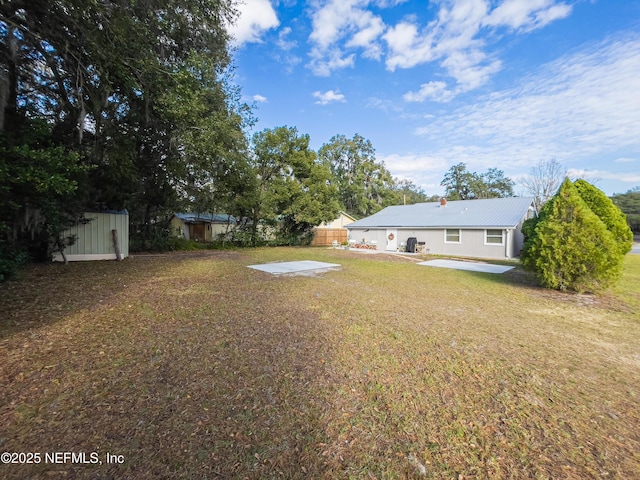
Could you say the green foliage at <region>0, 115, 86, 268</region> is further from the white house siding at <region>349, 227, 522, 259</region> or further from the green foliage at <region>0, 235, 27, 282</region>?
the white house siding at <region>349, 227, 522, 259</region>

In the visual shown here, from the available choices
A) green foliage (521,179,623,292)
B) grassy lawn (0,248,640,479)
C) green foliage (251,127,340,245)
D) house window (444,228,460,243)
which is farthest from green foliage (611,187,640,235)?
grassy lawn (0,248,640,479)

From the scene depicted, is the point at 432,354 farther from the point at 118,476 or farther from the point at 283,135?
the point at 283,135

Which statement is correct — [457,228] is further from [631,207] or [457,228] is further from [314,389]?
[631,207]

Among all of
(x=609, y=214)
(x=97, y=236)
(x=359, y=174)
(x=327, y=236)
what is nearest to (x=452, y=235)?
(x=609, y=214)

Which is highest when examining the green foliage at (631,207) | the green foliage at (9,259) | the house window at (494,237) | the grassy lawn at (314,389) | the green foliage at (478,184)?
the green foliage at (478,184)

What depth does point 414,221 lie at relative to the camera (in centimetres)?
1833

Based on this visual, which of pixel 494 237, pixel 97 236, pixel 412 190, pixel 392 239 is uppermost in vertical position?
pixel 412 190

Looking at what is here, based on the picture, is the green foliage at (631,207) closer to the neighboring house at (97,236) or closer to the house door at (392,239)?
the house door at (392,239)

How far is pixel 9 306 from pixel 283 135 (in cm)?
1693

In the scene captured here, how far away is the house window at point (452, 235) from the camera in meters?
16.0

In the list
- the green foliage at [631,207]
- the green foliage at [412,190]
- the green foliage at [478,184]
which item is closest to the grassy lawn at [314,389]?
the green foliage at [631,207]

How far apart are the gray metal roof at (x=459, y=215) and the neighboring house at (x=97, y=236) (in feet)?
48.5

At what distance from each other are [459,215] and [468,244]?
2.43m

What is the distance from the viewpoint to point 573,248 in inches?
249
